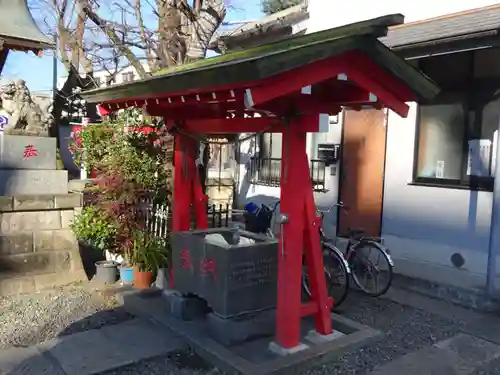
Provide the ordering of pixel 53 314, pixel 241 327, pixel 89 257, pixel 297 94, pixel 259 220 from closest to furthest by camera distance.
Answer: pixel 297 94, pixel 241 327, pixel 53 314, pixel 259 220, pixel 89 257

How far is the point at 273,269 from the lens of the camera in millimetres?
4914

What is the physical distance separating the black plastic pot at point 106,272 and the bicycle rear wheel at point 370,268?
3.37m

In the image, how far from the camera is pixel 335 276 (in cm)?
610

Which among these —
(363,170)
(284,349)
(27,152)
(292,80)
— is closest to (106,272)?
(27,152)

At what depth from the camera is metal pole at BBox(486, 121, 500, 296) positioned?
584cm

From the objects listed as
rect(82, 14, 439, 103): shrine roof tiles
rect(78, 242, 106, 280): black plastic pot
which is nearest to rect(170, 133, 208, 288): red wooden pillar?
rect(82, 14, 439, 103): shrine roof tiles

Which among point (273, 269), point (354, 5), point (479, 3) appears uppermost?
point (354, 5)

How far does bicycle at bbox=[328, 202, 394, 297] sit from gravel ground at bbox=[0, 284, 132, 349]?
3056 millimetres

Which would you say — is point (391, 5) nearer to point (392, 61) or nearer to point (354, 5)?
point (354, 5)

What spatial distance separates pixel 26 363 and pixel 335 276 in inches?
142

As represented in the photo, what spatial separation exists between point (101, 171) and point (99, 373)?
3.66 meters

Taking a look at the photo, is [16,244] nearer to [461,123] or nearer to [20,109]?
[20,109]

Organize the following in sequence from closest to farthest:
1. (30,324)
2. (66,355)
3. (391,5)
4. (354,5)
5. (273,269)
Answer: (66,355) → (273,269) → (30,324) → (391,5) → (354,5)

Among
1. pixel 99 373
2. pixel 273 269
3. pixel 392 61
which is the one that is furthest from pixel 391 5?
pixel 99 373
